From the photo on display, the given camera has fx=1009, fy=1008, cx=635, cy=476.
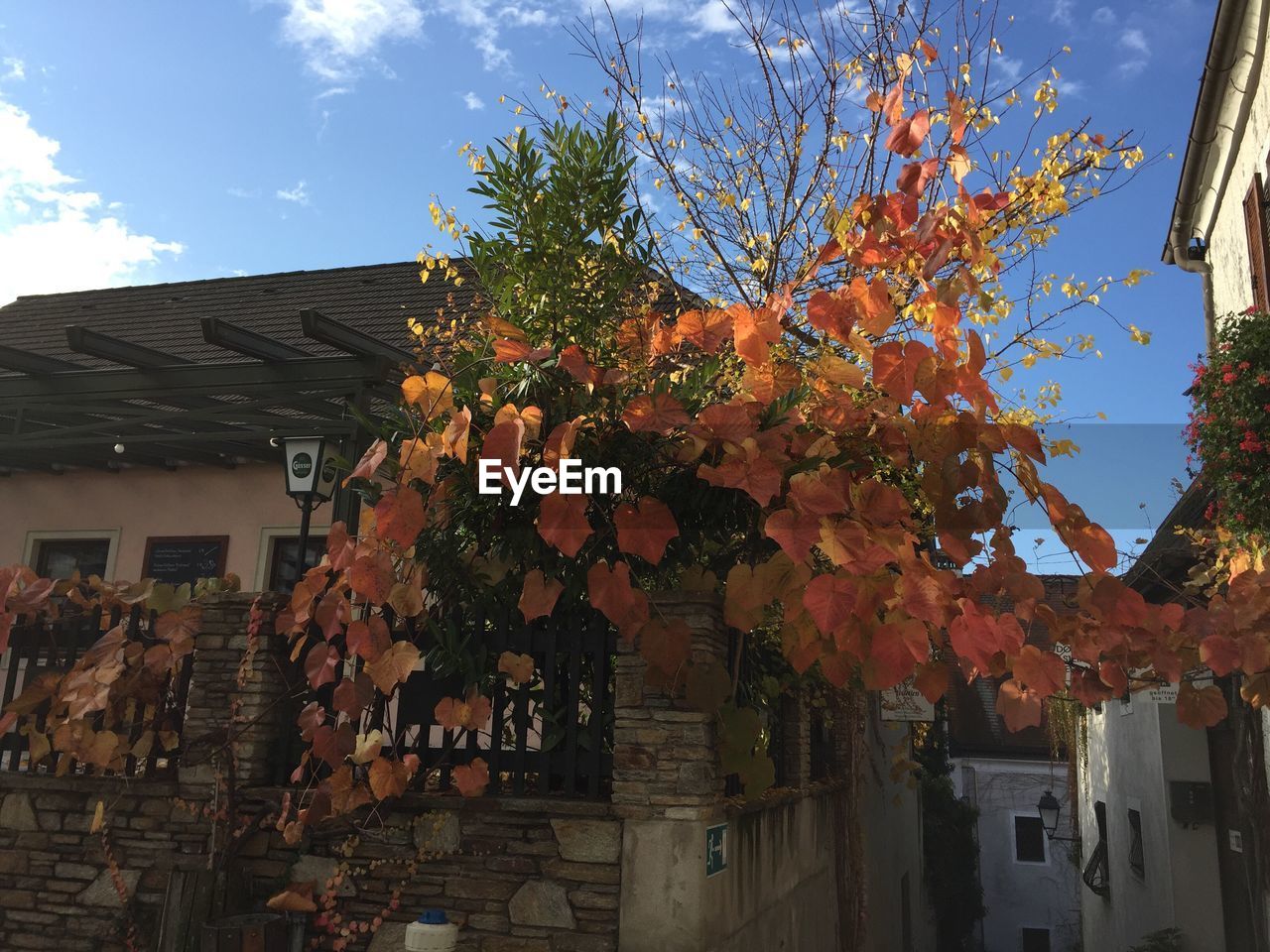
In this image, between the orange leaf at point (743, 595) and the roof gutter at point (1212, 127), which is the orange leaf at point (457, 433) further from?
the roof gutter at point (1212, 127)

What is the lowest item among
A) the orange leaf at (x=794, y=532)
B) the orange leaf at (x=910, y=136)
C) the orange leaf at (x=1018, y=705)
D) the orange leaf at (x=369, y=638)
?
the orange leaf at (x=1018, y=705)

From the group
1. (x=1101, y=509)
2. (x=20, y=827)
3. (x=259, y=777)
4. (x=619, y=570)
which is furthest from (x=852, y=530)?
(x=1101, y=509)

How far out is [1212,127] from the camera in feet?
28.4

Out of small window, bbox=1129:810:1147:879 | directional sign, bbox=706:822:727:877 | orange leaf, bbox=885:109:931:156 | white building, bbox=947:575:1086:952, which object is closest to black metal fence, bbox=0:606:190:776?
directional sign, bbox=706:822:727:877

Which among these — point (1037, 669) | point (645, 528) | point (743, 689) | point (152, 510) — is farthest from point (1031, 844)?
point (645, 528)

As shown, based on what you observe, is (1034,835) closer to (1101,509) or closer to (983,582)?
(1101,509)

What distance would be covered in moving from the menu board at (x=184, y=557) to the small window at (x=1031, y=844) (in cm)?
2076

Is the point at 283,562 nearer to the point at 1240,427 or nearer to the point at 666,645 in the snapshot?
the point at 666,645

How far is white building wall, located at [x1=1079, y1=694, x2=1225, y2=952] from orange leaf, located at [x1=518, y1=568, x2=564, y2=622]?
8224 mm

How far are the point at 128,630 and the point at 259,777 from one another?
105 cm

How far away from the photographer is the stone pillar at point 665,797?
3.83 meters

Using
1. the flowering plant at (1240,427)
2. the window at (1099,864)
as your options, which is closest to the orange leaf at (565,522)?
the flowering plant at (1240,427)

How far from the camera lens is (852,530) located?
10.6ft

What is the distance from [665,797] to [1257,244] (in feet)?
21.8
